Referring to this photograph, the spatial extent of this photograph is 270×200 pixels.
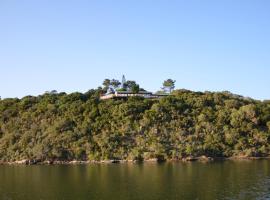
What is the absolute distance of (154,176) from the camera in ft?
222

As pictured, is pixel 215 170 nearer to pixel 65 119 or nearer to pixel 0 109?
pixel 65 119

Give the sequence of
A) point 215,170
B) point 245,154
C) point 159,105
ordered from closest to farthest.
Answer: point 215,170 < point 245,154 < point 159,105

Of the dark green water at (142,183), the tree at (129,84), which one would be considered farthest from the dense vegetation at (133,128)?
the tree at (129,84)

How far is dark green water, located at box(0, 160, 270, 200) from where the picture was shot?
52.0 metres

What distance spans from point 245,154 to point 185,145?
14.3 metres

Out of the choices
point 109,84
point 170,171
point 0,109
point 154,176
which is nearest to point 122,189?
point 154,176

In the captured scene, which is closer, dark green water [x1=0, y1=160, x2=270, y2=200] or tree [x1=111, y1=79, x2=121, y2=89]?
dark green water [x1=0, y1=160, x2=270, y2=200]

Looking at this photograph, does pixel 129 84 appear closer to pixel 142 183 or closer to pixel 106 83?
pixel 106 83

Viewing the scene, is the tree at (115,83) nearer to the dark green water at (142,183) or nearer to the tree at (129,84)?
the tree at (129,84)

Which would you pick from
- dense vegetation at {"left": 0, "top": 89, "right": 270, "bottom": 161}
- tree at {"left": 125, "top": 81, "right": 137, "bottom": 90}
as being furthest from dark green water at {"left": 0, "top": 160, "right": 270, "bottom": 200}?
tree at {"left": 125, "top": 81, "right": 137, "bottom": 90}

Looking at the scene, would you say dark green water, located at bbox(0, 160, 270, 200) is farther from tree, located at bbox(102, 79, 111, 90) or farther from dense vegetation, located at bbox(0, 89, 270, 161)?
tree, located at bbox(102, 79, 111, 90)

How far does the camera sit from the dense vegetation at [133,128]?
9862 cm

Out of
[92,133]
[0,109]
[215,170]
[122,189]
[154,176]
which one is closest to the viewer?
[122,189]

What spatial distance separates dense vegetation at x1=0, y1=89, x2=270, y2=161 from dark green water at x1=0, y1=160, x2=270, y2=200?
16.8 metres
